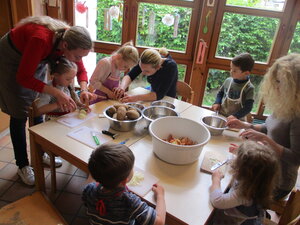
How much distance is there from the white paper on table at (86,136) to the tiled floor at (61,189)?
685mm

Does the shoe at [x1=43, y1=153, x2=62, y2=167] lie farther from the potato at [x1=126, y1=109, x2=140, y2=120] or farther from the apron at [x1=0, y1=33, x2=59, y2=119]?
the potato at [x1=126, y1=109, x2=140, y2=120]

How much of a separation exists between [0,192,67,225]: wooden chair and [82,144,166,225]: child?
0.33m

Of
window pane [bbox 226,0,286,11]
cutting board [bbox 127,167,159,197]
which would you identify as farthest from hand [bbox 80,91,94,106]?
window pane [bbox 226,0,286,11]

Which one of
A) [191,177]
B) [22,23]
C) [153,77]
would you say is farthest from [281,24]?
[22,23]

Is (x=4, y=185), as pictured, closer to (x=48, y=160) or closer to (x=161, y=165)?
(x=48, y=160)

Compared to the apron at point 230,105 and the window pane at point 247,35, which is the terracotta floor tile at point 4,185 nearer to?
the apron at point 230,105

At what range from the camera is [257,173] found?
0.94 meters

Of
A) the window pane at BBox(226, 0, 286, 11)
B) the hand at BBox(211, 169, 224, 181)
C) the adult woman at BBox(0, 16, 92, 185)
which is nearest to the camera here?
the hand at BBox(211, 169, 224, 181)

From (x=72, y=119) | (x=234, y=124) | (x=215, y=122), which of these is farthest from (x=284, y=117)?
(x=72, y=119)

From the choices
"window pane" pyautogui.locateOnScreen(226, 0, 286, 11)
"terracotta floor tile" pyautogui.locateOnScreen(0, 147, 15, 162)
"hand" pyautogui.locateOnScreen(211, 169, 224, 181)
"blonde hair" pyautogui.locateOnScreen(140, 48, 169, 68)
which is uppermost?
"window pane" pyautogui.locateOnScreen(226, 0, 286, 11)

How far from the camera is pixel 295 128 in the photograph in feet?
4.04

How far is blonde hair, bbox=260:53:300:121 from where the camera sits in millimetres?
1226

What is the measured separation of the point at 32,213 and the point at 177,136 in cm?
85

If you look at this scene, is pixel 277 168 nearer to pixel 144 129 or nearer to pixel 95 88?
pixel 144 129
